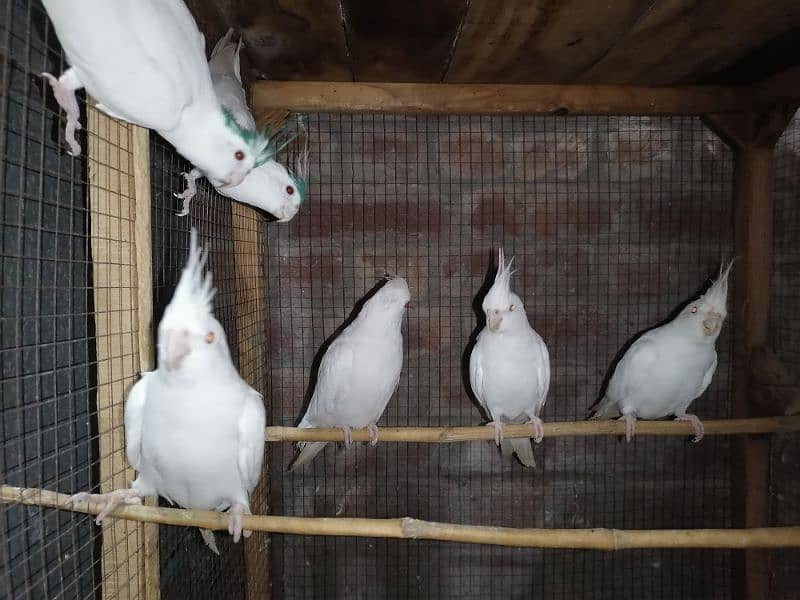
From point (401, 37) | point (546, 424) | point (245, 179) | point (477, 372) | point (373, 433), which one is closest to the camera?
point (245, 179)

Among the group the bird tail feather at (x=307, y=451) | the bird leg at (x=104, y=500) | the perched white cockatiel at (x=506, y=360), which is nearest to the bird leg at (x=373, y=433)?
the bird tail feather at (x=307, y=451)

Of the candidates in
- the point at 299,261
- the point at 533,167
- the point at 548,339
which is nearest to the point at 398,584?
the point at 548,339

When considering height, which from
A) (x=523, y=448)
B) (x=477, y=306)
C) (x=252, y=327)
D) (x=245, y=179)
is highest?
(x=245, y=179)

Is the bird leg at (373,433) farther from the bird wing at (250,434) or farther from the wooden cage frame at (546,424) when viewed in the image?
the bird wing at (250,434)

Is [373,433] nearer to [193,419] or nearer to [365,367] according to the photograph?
[365,367]

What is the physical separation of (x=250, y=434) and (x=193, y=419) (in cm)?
21

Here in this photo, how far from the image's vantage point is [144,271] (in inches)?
76.9

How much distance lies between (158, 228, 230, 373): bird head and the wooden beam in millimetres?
1692

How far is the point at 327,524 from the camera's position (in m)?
1.77

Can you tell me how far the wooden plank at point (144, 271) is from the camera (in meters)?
1.93

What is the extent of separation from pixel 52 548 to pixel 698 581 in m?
4.08

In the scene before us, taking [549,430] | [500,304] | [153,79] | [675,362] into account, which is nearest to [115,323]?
[153,79]

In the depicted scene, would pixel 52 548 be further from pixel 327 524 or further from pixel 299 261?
pixel 299 261

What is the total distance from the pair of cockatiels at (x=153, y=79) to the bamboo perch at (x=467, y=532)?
1.20m
